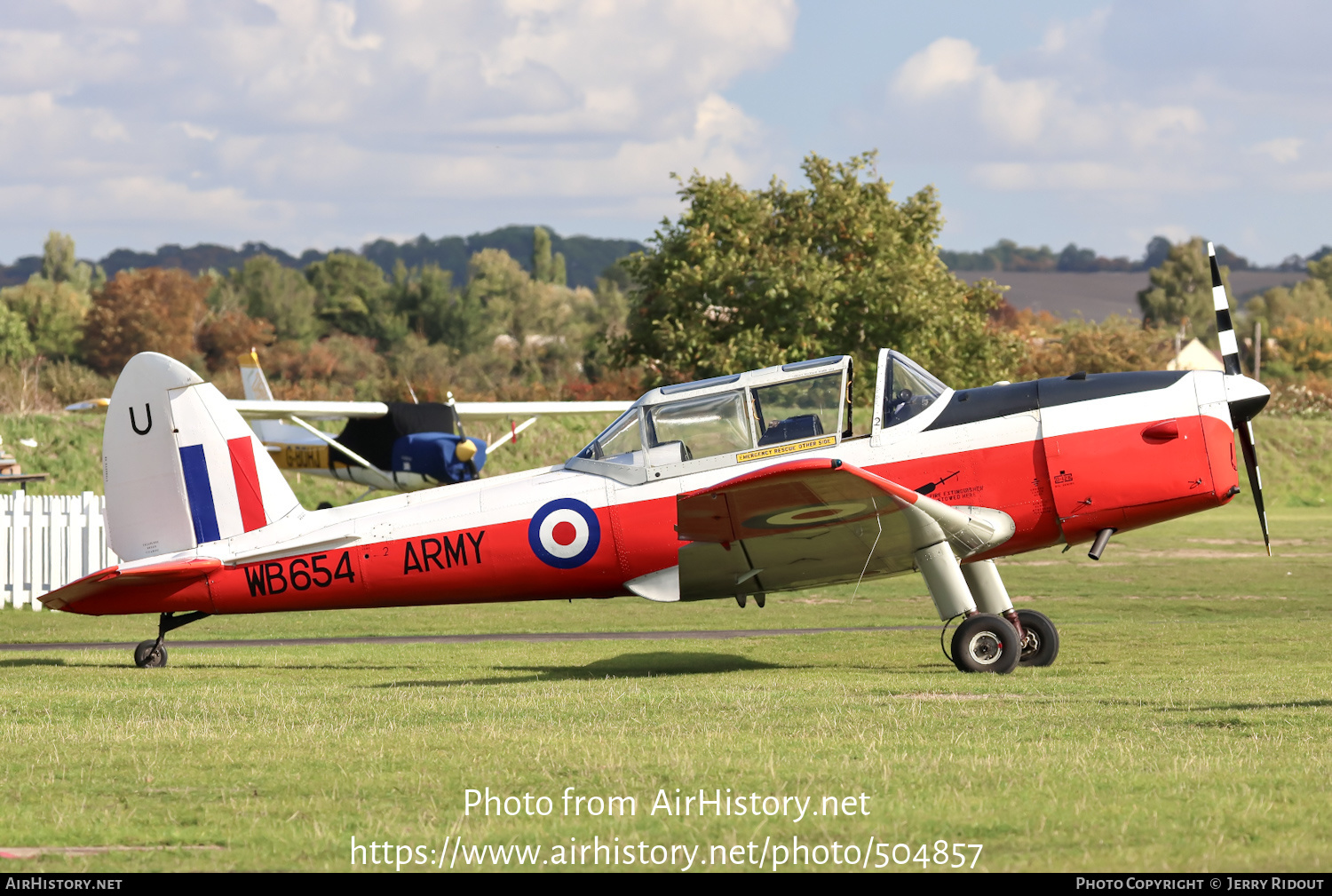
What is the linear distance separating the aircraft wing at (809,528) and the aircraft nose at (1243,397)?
2.12m

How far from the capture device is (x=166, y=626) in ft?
43.3

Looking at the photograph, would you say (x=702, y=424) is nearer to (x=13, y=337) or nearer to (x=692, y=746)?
(x=692, y=746)

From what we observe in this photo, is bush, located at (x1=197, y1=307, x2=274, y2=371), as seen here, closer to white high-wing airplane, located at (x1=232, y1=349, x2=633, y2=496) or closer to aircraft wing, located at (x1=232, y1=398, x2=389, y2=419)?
white high-wing airplane, located at (x1=232, y1=349, x2=633, y2=496)

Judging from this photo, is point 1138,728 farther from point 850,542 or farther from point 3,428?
point 3,428

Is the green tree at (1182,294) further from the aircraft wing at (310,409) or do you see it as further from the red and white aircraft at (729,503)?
the red and white aircraft at (729,503)

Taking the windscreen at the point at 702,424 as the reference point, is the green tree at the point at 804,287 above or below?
above

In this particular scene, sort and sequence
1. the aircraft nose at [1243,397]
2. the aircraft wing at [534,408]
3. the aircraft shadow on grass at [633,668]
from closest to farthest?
the aircraft nose at [1243,397] → the aircraft shadow on grass at [633,668] → the aircraft wing at [534,408]

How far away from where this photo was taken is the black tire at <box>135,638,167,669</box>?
13367 millimetres

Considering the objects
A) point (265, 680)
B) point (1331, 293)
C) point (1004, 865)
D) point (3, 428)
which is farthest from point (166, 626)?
point (1331, 293)

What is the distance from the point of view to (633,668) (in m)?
13.0

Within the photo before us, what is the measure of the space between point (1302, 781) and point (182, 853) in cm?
491

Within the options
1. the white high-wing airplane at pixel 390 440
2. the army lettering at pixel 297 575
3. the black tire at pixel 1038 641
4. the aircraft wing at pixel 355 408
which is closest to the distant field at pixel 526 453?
the white high-wing airplane at pixel 390 440

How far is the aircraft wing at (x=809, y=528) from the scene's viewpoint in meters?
10.9

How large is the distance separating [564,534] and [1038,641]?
4.32 metres
